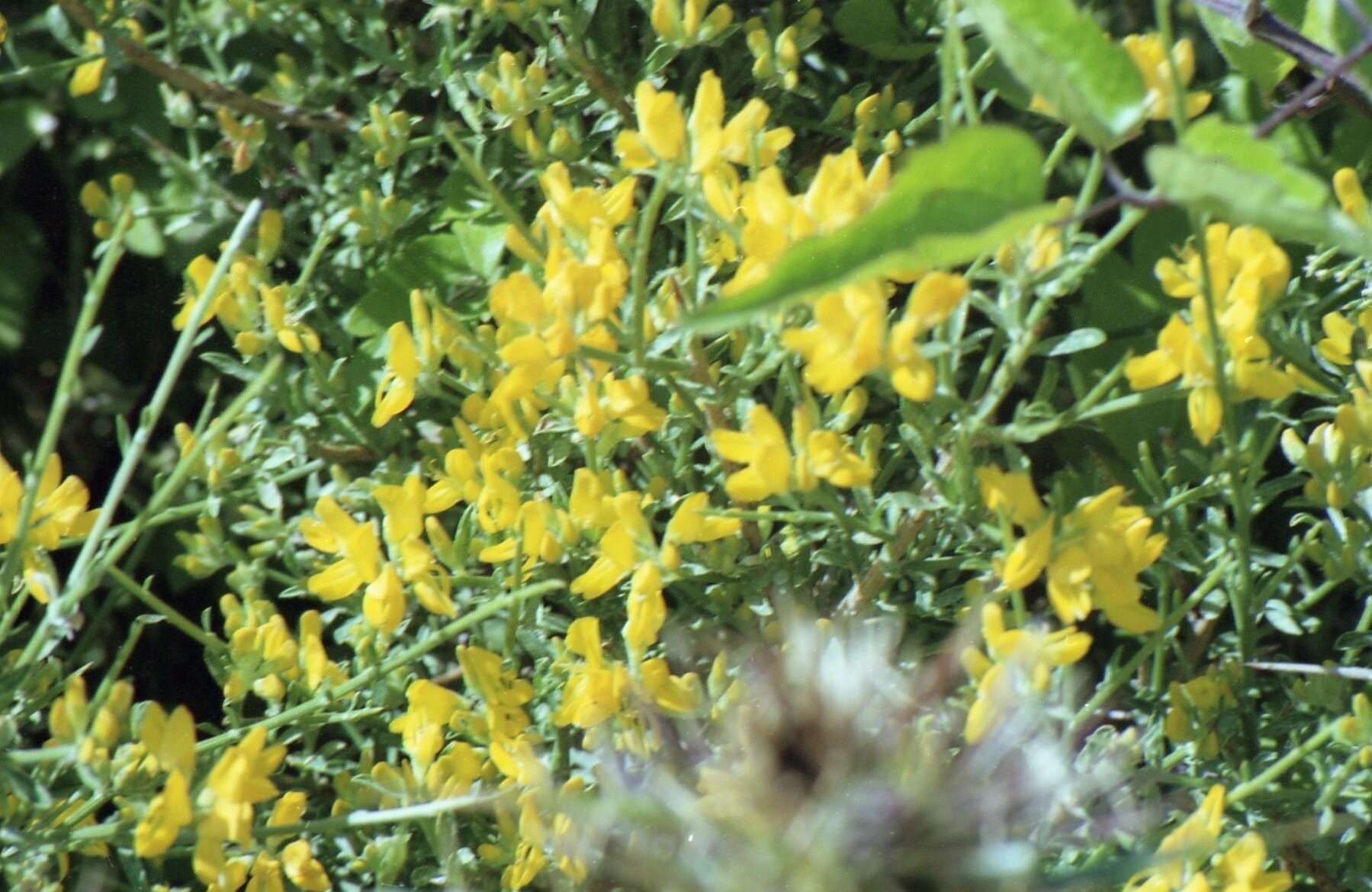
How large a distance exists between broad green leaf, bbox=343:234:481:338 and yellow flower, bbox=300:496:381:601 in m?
0.30

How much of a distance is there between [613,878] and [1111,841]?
29cm

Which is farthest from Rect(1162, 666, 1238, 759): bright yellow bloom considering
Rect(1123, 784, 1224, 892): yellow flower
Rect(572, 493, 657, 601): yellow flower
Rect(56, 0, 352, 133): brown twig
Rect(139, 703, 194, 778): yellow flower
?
Rect(56, 0, 352, 133): brown twig

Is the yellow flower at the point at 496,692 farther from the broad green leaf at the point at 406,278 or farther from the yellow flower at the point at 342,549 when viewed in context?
the broad green leaf at the point at 406,278

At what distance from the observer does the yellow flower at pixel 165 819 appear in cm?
72

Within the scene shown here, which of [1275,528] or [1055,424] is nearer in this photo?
[1055,424]

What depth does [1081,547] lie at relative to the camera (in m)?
0.77

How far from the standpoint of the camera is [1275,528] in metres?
1.24

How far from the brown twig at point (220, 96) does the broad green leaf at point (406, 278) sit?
14 centimetres

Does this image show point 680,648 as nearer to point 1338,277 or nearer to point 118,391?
point 1338,277

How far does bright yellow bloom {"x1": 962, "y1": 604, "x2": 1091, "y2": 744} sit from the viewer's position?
2.42 ft

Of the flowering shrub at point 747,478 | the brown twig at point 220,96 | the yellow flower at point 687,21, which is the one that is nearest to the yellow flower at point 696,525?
the flowering shrub at point 747,478

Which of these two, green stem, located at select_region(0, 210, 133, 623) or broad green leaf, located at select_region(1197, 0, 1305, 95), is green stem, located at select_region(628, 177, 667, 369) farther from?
broad green leaf, located at select_region(1197, 0, 1305, 95)

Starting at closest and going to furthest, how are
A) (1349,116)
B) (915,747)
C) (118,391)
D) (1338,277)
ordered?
(915,747) → (1338,277) → (1349,116) → (118,391)

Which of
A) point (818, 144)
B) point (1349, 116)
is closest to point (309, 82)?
point (818, 144)
